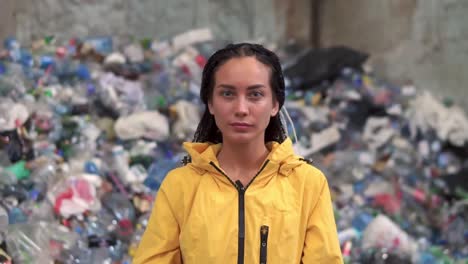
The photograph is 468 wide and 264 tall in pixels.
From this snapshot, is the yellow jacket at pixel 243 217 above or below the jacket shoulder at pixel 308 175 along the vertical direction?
below

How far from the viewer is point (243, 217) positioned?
195cm

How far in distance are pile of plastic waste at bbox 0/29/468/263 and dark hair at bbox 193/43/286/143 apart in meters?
1.77

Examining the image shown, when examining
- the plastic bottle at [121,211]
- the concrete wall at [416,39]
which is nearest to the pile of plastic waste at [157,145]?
the plastic bottle at [121,211]

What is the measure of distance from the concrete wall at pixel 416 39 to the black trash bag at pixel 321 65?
1.14 feet

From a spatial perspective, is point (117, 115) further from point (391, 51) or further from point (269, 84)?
point (269, 84)

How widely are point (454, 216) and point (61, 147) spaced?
282cm

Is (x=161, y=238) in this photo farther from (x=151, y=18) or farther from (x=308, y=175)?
(x=151, y=18)

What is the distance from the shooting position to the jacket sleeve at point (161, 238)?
6.53 feet

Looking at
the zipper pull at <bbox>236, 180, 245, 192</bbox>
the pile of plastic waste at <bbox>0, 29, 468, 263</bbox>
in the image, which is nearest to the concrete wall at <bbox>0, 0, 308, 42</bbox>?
the pile of plastic waste at <bbox>0, 29, 468, 263</bbox>

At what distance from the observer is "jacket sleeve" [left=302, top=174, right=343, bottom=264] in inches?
77.7

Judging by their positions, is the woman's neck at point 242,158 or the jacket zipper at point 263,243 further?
the woman's neck at point 242,158

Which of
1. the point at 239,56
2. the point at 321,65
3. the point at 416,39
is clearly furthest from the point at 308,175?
the point at 416,39

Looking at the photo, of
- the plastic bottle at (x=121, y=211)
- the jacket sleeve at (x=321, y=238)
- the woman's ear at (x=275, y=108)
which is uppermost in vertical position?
the woman's ear at (x=275, y=108)

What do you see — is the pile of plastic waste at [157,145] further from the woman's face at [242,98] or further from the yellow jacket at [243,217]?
the woman's face at [242,98]
